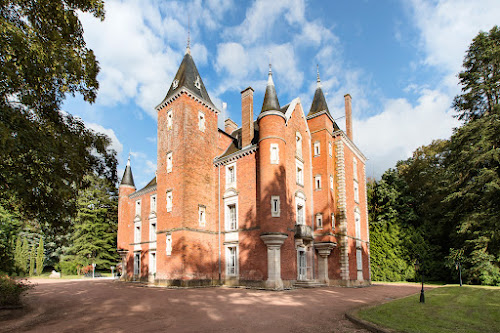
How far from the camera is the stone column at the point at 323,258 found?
22.4 metres

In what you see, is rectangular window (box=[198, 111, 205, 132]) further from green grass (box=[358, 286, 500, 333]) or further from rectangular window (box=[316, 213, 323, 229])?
green grass (box=[358, 286, 500, 333])

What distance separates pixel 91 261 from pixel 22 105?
40063 millimetres

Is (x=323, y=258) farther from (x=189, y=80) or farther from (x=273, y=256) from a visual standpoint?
(x=189, y=80)

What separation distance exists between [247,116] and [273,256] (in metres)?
10.9

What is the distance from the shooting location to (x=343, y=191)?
2428 cm

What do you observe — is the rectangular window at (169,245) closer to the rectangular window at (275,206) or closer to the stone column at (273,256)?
the stone column at (273,256)

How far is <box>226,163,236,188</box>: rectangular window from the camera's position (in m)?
23.0

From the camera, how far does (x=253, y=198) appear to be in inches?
835

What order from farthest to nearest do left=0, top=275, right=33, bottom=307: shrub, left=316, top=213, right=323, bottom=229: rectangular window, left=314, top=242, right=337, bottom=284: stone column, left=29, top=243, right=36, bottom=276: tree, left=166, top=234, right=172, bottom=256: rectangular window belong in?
1. left=29, top=243, right=36, bottom=276: tree
2. left=316, top=213, right=323, bottom=229: rectangular window
3. left=314, top=242, right=337, bottom=284: stone column
4. left=166, top=234, right=172, bottom=256: rectangular window
5. left=0, top=275, right=33, bottom=307: shrub

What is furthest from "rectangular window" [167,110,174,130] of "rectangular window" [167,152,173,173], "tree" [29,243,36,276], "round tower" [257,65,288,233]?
"tree" [29,243,36,276]

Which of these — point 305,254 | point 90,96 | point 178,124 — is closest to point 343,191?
point 305,254

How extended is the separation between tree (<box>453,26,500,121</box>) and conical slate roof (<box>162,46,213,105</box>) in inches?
900

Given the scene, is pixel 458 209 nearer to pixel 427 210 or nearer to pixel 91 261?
pixel 427 210

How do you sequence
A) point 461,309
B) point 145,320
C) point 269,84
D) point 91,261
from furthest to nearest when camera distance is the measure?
point 91,261 < point 269,84 < point 461,309 < point 145,320
